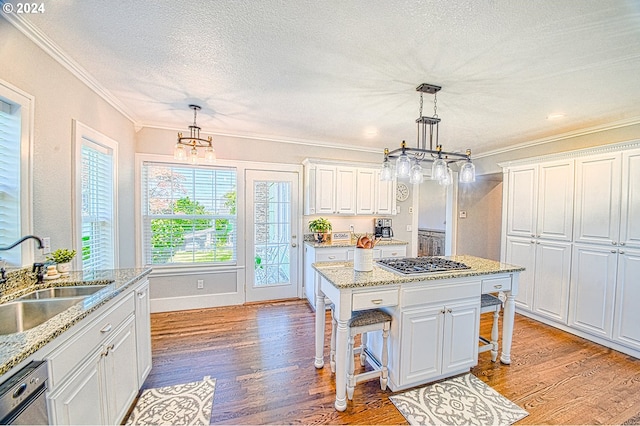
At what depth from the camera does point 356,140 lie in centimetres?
404

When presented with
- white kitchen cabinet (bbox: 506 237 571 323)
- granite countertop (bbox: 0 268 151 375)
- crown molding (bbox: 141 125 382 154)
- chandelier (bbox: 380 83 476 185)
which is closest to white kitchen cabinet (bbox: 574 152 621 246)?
white kitchen cabinet (bbox: 506 237 571 323)

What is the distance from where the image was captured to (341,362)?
6.08ft

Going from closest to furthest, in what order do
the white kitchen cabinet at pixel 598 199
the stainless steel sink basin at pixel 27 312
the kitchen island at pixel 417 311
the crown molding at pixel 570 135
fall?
the stainless steel sink basin at pixel 27 312
the kitchen island at pixel 417 311
the white kitchen cabinet at pixel 598 199
the crown molding at pixel 570 135

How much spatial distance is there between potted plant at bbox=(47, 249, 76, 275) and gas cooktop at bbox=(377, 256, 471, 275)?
7.95 feet

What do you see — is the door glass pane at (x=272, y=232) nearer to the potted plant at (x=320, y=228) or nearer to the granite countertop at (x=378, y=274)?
the potted plant at (x=320, y=228)

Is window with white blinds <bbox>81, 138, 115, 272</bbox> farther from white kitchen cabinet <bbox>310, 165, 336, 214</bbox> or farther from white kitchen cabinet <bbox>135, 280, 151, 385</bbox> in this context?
white kitchen cabinet <bbox>310, 165, 336, 214</bbox>

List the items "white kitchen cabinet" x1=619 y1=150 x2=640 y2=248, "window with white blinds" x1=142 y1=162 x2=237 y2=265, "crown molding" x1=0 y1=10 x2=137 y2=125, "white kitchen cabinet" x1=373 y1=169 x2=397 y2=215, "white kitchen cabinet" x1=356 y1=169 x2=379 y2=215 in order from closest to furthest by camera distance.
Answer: "crown molding" x1=0 y1=10 x2=137 y2=125
"white kitchen cabinet" x1=619 y1=150 x2=640 y2=248
"window with white blinds" x1=142 y1=162 x2=237 y2=265
"white kitchen cabinet" x1=356 y1=169 x2=379 y2=215
"white kitchen cabinet" x1=373 y1=169 x2=397 y2=215

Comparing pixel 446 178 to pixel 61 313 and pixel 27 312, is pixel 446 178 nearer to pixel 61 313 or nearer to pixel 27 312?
pixel 61 313

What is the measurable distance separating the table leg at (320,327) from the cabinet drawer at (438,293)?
0.72m

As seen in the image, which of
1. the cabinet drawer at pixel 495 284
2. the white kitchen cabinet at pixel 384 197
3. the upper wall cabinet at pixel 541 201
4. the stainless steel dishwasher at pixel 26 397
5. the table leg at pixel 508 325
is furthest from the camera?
the white kitchen cabinet at pixel 384 197

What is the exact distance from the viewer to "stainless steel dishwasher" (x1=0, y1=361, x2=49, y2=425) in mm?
849

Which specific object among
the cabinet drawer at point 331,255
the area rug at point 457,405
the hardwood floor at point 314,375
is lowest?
the hardwood floor at point 314,375

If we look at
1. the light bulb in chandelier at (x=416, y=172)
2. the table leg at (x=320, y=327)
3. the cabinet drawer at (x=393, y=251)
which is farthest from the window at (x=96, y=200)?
the cabinet drawer at (x=393, y=251)

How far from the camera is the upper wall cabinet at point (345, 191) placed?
3.88 m
